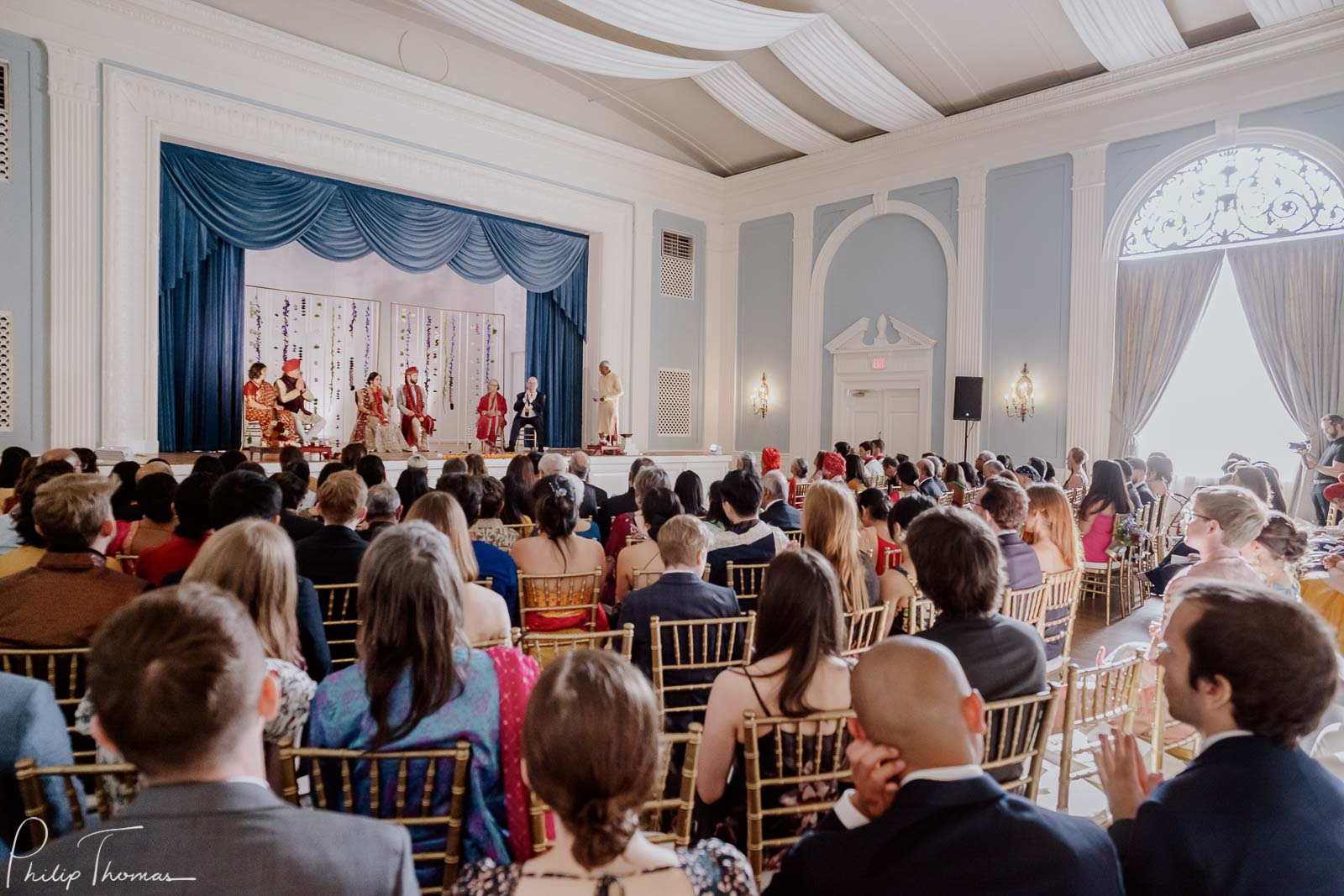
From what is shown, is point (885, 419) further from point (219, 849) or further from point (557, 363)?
point (219, 849)

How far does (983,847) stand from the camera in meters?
1.08

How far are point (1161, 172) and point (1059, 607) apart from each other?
7578 mm

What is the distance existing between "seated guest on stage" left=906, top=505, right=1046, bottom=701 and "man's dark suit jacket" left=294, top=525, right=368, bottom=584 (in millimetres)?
2035

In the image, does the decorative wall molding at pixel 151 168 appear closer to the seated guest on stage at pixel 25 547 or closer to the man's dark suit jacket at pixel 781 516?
the seated guest on stage at pixel 25 547

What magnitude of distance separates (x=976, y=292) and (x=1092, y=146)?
2044mm

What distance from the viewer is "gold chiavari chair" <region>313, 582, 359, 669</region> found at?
2.93 metres

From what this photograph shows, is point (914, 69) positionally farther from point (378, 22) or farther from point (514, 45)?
point (378, 22)

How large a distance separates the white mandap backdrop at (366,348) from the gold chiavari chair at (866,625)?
1122cm

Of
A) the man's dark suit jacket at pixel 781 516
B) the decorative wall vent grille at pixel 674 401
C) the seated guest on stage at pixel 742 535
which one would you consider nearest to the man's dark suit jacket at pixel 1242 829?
the seated guest on stage at pixel 742 535

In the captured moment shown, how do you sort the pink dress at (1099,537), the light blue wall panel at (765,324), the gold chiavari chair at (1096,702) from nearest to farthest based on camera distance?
the gold chiavari chair at (1096,702) → the pink dress at (1099,537) → the light blue wall panel at (765,324)

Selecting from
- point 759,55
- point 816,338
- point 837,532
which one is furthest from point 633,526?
point 816,338

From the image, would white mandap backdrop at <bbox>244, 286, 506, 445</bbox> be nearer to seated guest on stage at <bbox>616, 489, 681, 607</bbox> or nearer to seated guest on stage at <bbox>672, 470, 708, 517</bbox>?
seated guest on stage at <bbox>672, 470, 708, 517</bbox>

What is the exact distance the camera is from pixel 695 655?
2.66 meters

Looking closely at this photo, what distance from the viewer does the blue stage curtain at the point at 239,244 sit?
28.1 feet
